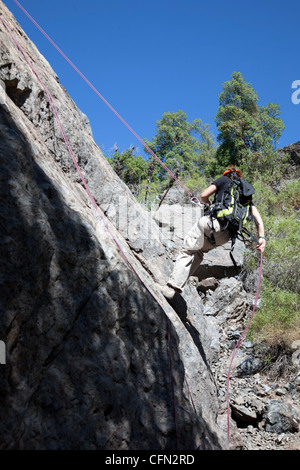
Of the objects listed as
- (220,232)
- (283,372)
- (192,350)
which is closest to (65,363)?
(192,350)

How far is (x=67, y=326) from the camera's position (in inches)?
111

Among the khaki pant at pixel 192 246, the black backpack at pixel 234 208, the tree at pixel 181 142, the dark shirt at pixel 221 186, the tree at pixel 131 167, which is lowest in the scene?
the khaki pant at pixel 192 246

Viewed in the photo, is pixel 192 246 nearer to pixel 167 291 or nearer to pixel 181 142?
pixel 167 291

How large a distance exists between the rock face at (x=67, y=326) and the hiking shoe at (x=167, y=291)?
0.26 metres

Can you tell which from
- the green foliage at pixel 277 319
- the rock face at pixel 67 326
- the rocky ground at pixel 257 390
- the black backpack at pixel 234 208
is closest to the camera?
the rock face at pixel 67 326

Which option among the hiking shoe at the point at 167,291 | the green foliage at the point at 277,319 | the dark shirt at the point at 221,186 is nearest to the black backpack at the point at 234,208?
the dark shirt at the point at 221,186

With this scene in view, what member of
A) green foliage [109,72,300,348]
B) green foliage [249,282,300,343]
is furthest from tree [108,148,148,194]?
green foliage [249,282,300,343]

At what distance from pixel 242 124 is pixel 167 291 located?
21848 millimetres

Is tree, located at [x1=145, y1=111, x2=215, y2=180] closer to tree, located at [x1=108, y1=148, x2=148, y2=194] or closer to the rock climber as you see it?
tree, located at [x1=108, y1=148, x2=148, y2=194]

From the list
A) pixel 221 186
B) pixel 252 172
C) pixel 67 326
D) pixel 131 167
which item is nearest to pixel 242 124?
pixel 252 172

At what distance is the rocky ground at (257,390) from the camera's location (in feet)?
17.0

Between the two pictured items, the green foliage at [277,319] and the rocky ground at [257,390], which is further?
the green foliage at [277,319]

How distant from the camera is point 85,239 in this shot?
340cm

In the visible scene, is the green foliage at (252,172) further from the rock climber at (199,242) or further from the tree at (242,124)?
the rock climber at (199,242)
